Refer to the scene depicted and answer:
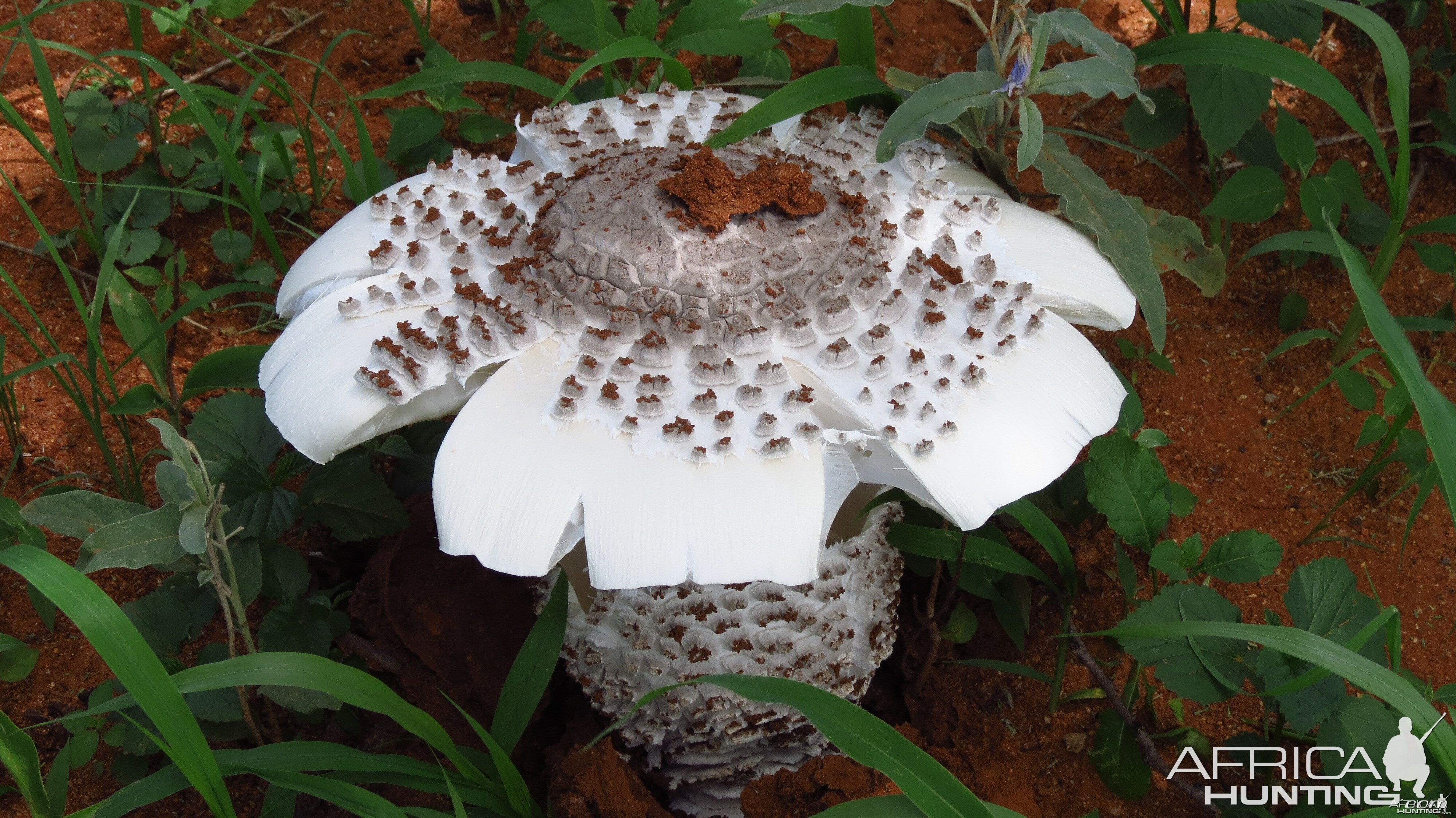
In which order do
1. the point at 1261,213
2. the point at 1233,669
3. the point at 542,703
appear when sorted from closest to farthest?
the point at 1233,669, the point at 542,703, the point at 1261,213

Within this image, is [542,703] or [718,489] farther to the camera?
[542,703]

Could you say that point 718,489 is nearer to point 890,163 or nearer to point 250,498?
point 890,163

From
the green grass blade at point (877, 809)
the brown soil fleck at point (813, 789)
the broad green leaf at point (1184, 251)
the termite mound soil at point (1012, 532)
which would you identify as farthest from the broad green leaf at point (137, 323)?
the broad green leaf at point (1184, 251)

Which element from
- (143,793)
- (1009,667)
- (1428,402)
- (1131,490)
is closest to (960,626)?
(1009,667)

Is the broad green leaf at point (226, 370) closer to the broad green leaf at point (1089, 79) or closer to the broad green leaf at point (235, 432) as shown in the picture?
the broad green leaf at point (235, 432)

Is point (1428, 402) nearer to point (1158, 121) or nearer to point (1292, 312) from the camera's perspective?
point (1292, 312)

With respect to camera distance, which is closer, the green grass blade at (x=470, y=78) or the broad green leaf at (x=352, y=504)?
the broad green leaf at (x=352, y=504)

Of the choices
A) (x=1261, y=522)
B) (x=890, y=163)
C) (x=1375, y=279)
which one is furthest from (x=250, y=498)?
(x=1375, y=279)
